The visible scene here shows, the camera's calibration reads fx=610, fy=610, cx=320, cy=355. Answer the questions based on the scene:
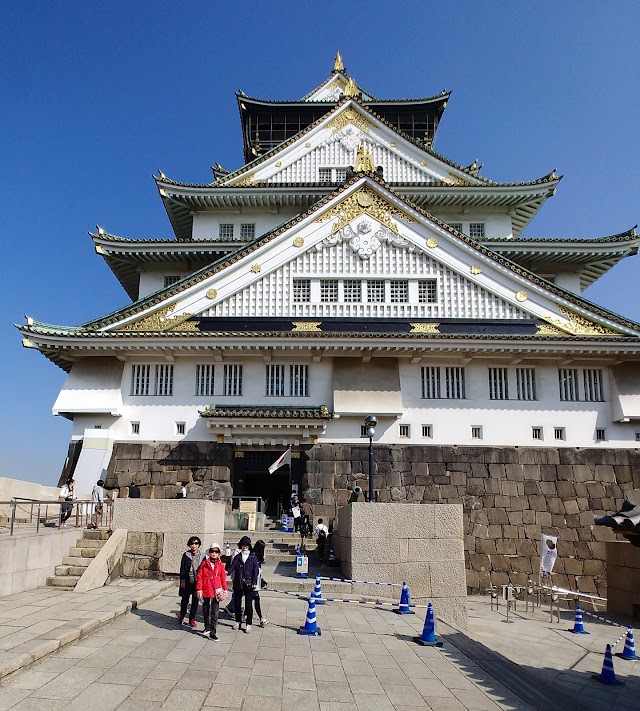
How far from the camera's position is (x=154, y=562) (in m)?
14.9

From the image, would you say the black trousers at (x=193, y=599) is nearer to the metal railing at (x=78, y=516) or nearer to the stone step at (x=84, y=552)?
the stone step at (x=84, y=552)

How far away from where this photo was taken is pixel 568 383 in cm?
2402

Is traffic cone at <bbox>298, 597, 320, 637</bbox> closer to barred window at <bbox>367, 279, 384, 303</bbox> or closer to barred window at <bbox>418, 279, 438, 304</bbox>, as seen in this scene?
barred window at <bbox>367, 279, 384, 303</bbox>

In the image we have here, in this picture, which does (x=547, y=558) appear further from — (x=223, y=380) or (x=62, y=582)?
(x=62, y=582)

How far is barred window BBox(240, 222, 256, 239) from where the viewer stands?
31266 mm

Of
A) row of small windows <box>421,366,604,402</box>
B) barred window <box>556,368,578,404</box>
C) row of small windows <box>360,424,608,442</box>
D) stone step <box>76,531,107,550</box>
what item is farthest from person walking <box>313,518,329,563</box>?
barred window <box>556,368,578,404</box>

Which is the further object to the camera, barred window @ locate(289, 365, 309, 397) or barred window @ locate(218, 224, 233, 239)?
barred window @ locate(218, 224, 233, 239)

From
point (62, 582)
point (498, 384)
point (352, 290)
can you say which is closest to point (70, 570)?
point (62, 582)

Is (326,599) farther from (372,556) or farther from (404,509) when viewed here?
(404,509)

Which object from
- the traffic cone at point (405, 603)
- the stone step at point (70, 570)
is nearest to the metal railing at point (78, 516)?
the stone step at point (70, 570)

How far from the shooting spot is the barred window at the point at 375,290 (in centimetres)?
2512

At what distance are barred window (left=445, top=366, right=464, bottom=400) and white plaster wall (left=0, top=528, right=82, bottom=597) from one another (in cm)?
1477

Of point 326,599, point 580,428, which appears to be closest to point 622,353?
point 580,428

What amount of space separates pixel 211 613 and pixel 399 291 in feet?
57.1
